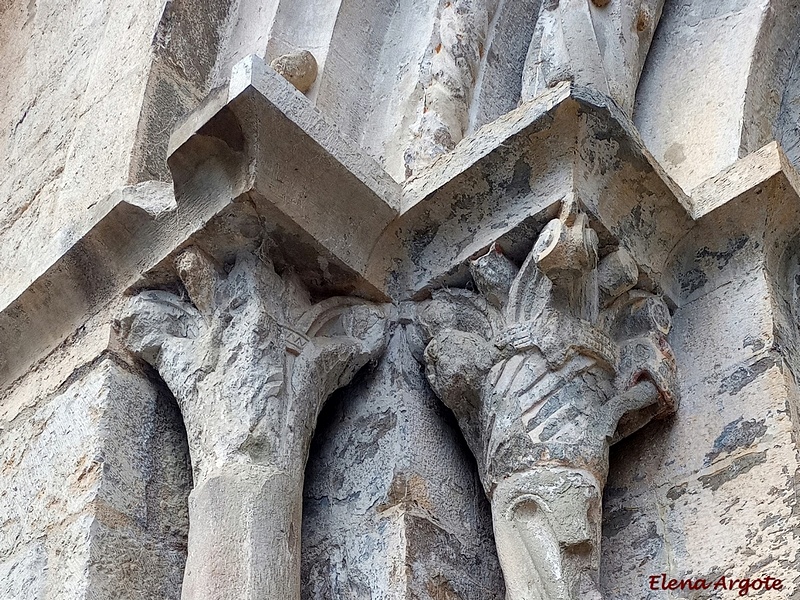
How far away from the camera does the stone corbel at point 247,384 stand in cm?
172

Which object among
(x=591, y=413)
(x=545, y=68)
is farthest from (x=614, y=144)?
(x=591, y=413)

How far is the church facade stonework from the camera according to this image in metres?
1.79

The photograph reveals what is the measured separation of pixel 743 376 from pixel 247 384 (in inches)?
31.8

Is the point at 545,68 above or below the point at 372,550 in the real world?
above

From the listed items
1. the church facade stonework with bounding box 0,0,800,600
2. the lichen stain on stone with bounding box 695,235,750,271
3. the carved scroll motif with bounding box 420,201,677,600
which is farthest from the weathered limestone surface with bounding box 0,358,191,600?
the lichen stain on stone with bounding box 695,235,750,271

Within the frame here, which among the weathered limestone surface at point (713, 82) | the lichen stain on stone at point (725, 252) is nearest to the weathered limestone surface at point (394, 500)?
the lichen stain on stone at point (725, 252)

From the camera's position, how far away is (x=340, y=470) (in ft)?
6.44

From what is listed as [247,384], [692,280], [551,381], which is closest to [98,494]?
[247,384]

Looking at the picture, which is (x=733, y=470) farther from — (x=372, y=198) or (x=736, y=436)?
(x=372, y=198)

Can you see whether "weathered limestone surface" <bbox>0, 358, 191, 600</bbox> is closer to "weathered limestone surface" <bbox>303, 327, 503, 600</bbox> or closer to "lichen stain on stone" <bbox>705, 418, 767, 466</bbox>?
"weathered limestone surface" <bbox>303, 327, 503, 600</bbox>

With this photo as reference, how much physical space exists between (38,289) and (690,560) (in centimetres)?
124

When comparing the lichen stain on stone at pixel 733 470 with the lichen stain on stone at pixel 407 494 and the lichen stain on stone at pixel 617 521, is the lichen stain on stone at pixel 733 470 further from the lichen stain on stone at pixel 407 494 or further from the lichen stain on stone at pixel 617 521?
the lichen stain on stone at pixel 407 494

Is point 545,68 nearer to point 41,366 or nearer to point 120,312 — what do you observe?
point 120,312

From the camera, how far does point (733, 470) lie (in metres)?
1.86
